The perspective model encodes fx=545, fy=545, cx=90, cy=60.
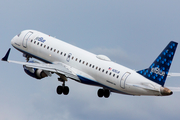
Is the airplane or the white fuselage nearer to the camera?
the airplane

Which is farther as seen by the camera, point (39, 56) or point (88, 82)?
point (39, 56)

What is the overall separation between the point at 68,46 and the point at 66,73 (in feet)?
14.2

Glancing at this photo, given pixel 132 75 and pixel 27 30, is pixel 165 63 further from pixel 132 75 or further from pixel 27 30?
pixel 27 30

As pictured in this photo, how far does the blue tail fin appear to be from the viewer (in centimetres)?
5978

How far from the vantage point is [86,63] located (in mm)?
68000

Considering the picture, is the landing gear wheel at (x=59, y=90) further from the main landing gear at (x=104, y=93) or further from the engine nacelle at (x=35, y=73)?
the main landing gear at (x=104, y=93)

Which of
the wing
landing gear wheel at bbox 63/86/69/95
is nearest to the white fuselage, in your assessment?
the wing

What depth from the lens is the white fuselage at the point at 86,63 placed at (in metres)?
62.9

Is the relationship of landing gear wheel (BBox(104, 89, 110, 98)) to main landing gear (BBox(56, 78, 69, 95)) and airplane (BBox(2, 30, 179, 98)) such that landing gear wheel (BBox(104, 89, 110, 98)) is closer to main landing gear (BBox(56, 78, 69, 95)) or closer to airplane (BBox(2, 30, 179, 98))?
airplane (BBox(2, 30, 179, 98))

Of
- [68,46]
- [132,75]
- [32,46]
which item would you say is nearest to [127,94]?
[132,75]

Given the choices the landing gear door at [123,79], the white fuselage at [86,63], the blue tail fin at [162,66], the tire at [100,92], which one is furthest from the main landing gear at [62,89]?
the blue tail fin at [162,66]

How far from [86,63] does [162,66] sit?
11293 millimetres

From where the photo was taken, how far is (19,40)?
76500 millimetres

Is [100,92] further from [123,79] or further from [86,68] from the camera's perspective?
[123,79]
